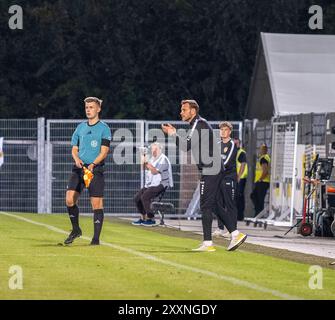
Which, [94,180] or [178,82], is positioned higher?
[178,82]

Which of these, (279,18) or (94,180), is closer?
(94,180)

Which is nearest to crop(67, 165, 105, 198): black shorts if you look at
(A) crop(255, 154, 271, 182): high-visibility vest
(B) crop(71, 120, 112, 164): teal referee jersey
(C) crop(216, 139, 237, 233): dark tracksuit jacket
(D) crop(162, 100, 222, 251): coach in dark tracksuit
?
(B) crop(71, 120, 112, 164): teal referee jersey

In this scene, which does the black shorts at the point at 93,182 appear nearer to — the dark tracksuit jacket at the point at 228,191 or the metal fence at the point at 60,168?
the dark tracksuit jacket at the point at 228,191

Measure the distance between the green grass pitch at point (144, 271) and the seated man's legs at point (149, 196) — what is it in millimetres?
5075

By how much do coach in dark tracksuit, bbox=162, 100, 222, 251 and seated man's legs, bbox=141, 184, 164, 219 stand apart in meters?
8.57

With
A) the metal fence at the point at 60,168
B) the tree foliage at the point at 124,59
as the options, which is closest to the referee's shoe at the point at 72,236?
the metal fence at the point at 60,168

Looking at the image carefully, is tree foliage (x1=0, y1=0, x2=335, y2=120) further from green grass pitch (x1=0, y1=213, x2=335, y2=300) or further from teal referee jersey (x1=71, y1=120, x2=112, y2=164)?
teal referee jersey (x1=71, y1=120, x2=112, y2=164)

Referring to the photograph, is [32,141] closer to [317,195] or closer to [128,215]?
[128,215]

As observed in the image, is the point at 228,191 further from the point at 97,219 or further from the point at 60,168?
the point at 60,168

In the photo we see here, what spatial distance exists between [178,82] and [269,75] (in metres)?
14.5

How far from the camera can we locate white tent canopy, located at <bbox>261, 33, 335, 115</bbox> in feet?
105

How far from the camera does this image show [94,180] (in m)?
19.6
